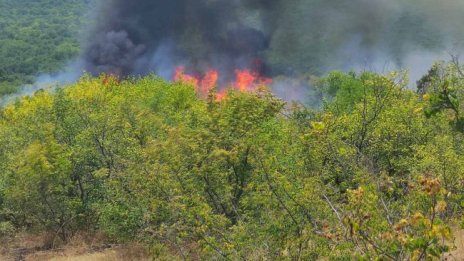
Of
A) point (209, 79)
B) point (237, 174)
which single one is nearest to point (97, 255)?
point (237, 174)

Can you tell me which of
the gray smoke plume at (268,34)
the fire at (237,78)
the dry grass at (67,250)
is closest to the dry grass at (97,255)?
the dry grass at (67,250)

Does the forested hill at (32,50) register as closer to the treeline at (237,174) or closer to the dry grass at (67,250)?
the dry grass at (67,250)

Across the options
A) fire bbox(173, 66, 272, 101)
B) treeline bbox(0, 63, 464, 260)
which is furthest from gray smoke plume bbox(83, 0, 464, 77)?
treeline bbox(0, 63, 464, 260)

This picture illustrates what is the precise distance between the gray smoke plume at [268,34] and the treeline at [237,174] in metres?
49.7

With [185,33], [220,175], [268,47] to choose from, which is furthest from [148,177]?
[185,33]

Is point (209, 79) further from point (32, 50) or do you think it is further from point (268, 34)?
point (32, 50)

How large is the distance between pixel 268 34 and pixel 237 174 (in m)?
77.8

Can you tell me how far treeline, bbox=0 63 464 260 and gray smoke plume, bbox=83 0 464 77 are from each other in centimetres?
4968

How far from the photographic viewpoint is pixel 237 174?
1689 cm

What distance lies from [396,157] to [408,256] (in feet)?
59.3

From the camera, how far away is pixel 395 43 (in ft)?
262

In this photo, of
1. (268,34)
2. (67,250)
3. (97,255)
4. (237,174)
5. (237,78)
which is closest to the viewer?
(237,174)

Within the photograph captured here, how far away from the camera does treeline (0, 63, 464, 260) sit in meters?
10.1

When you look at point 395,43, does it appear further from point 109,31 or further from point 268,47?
point 109,31
